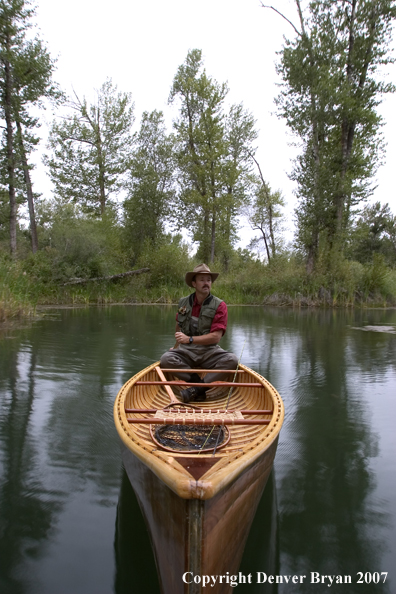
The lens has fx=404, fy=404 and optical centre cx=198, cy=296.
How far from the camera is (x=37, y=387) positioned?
503 cm

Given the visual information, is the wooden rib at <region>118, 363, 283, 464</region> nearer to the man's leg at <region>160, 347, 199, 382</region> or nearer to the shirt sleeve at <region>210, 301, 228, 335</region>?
the man's leg at <region>160, 347, 199, 382</region>

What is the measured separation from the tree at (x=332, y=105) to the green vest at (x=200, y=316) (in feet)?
48.6

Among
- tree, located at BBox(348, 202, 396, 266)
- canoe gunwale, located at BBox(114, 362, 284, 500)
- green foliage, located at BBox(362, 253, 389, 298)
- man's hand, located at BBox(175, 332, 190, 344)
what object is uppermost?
tree, located at BBox(348, 202, 396, 266)

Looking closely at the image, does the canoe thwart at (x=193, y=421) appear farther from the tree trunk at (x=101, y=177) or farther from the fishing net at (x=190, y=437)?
the tree trunk at (x=101, y=177)

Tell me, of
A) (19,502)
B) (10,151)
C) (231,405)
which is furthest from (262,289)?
(19,502)

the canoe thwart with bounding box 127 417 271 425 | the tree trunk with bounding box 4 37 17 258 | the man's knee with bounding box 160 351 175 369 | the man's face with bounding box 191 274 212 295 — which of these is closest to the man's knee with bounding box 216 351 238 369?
the man's knee with bounding box 160 351 175 369

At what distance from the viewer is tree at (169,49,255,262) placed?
22.8 metres

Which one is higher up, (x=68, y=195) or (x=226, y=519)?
(x=68, y=195)

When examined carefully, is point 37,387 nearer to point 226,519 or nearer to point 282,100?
point 226,519

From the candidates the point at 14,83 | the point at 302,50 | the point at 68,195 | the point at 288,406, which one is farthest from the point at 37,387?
the point at 68,195

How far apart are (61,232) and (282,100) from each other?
1198cm

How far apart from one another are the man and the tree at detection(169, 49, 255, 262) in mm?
19602

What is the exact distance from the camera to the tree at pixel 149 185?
2450 cm

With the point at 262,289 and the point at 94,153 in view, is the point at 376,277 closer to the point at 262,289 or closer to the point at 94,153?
the point at 262,289
